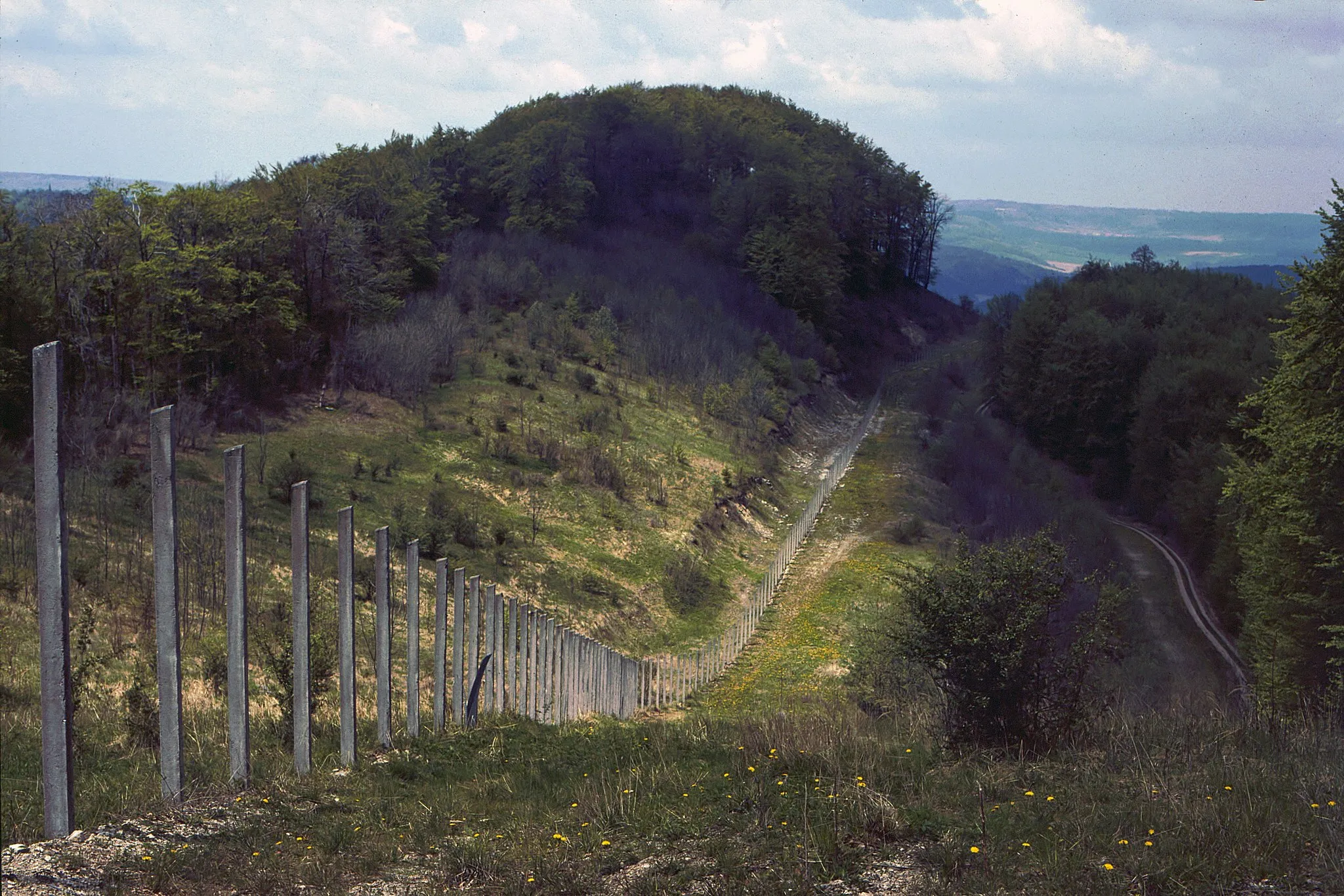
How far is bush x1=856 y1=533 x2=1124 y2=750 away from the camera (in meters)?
9.95

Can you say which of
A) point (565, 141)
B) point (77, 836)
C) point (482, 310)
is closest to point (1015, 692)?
point (77, 836)

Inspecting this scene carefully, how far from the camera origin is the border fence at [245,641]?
221 inches

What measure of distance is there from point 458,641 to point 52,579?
5.72m

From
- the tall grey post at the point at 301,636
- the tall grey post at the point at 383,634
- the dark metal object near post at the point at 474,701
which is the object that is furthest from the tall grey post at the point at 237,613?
the dark metal object near post at the point at 474,701

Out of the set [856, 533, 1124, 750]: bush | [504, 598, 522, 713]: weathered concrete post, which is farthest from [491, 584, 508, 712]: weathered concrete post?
[856, 533, 1124, 750]: bush

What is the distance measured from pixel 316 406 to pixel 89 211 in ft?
30.9

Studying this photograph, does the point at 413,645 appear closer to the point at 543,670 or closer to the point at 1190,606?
the point at 543,670

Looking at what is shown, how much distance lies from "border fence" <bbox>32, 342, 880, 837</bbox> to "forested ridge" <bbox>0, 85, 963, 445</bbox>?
18.8 m

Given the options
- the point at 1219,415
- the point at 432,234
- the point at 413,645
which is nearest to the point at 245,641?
the point at 413,645

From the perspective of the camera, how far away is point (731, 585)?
120 ft

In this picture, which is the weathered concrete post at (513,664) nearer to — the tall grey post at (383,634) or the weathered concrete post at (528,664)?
the weathered concrete post at (528,664)

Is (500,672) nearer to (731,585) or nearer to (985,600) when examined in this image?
(985,600)

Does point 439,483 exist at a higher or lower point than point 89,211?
lower

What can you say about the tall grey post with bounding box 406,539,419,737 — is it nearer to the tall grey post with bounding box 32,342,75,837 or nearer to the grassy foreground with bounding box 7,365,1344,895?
the grassy foreground with bounding box 7,365,1344,895
